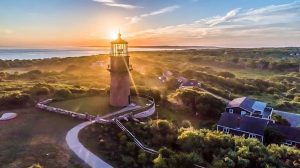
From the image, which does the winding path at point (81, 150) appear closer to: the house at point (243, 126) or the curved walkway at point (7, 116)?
the curved walkway at point (7, 116)

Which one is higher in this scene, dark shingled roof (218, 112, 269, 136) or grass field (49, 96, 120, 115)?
grass field (49, 96, 120, 115)

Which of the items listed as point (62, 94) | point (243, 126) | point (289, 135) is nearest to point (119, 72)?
point (62, 94)

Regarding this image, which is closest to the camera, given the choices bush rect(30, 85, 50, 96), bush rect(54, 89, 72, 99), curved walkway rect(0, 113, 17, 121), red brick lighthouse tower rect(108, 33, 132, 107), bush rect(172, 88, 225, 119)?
curved walkway rect(0, 113, 17, 121)

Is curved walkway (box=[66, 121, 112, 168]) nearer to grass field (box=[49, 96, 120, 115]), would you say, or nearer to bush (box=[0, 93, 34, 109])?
grass field (box=[49, 96, 120, 115])

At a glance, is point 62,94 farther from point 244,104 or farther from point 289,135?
point 289,135

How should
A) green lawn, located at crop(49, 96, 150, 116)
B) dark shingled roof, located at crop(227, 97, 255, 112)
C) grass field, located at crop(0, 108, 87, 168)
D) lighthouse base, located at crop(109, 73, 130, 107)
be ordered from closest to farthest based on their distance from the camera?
grass field, located at crop(0, 108, 87, 168), green lawn, located at crop(49, 96, 150, 116), lighthouse base, located at crop(109, 73, 130, 107), dark shingled roof, located at crop(227, 97, 255, 112)

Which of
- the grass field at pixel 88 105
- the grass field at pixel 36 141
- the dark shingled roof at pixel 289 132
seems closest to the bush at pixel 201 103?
the dark shingled roof at pixel 289 132

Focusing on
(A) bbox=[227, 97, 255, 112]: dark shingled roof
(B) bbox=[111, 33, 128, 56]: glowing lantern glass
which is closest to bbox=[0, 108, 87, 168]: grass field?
(B) bbox=[111, 33, 128, 56]: glowing lantern glass
